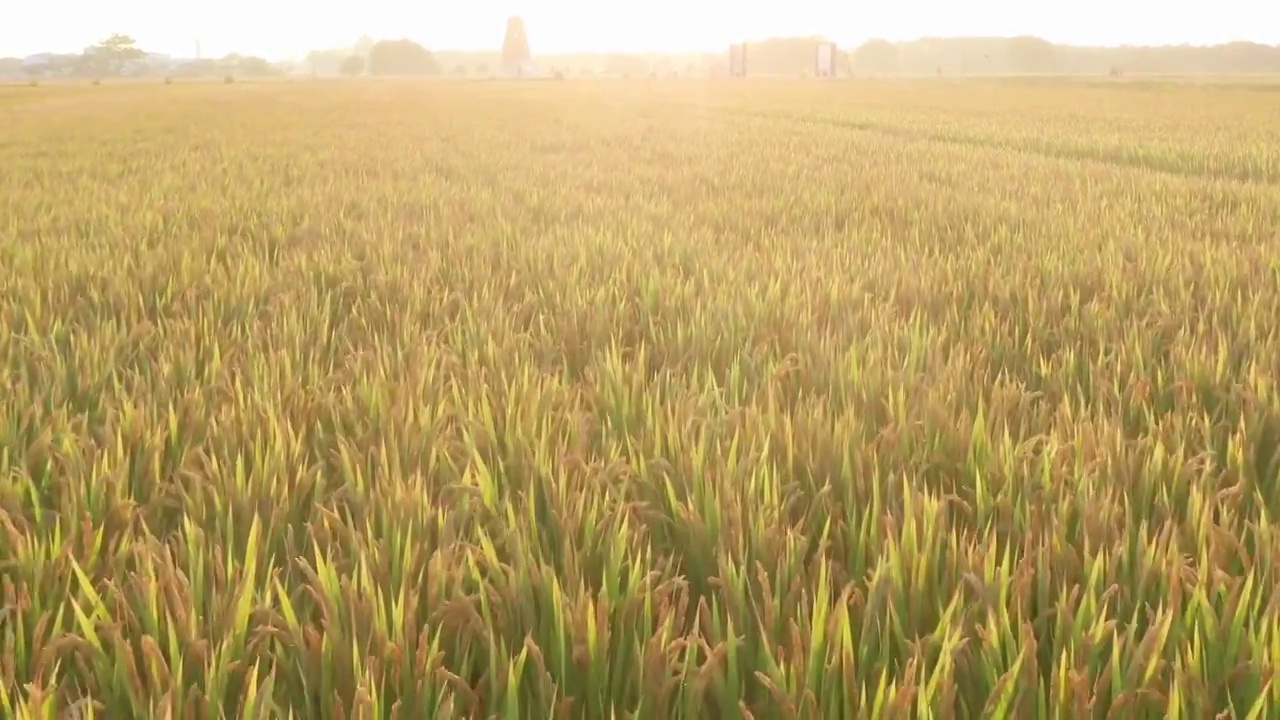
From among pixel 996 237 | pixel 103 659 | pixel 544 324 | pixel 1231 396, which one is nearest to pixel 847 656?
pixel 103 659

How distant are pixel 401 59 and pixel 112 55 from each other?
102 ft

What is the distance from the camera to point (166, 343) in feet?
7.73

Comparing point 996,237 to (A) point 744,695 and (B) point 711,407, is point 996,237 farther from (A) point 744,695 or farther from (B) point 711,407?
(A) point 744,695

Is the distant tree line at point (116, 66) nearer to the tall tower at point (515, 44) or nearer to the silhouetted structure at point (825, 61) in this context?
the tall tower at point (515, 44)

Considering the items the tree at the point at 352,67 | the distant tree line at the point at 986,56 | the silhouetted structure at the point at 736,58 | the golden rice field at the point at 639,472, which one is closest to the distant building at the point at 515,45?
the tree at the point at 352,67

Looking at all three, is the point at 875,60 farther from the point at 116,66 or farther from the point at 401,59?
the point at 116,66

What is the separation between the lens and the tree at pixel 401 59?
11250 cm

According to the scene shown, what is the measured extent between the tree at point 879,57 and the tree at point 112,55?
8429cm

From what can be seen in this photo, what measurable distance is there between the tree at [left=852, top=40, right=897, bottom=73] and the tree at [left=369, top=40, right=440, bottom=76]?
2037 inches

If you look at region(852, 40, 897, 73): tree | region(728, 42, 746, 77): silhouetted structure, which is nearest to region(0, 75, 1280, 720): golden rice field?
region(728, 42, 746, 77): silhouetted structure

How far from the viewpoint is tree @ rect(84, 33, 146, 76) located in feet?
337

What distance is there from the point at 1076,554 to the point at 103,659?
1.10 metres

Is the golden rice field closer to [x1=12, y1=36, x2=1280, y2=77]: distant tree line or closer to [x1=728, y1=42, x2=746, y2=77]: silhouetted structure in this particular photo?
[x1=728, y1=42, x2=746, y2=77]: silhouetted structure

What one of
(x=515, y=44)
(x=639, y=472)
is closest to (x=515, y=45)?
(x=515, y=44)
